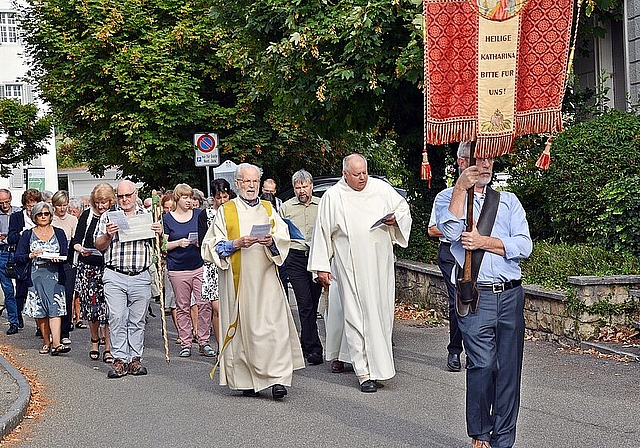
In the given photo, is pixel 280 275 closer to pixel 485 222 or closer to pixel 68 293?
pixel 68 293

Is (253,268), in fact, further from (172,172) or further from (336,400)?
(172,172)

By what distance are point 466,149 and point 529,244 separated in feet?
3.32

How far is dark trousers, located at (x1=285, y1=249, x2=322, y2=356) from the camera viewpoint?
38.3 feet

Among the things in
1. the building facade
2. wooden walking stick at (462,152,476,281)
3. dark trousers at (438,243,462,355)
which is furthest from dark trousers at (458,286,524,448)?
the building facade

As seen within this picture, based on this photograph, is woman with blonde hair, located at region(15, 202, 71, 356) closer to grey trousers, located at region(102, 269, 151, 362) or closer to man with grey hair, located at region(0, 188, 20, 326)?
grey trousers, located at region(102, 269, 151, 362)

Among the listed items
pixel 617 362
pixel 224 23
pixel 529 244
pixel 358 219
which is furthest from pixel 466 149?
pixel 224 23

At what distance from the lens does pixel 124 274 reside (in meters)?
11.0

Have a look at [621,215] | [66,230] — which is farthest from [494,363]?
[66,230]

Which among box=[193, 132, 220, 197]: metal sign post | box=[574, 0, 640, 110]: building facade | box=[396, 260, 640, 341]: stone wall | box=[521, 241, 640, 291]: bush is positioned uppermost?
box=[574, 0, 640, 110]: building facade

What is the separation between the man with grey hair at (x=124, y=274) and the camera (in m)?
11.0

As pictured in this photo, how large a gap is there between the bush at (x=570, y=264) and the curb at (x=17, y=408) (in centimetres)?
567

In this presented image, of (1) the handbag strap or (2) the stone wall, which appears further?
(2) the stone wall

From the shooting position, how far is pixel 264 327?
9711 millimetres

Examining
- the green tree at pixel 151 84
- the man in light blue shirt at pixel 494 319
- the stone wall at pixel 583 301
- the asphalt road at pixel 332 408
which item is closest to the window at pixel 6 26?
the green tree at pixel 151 84
